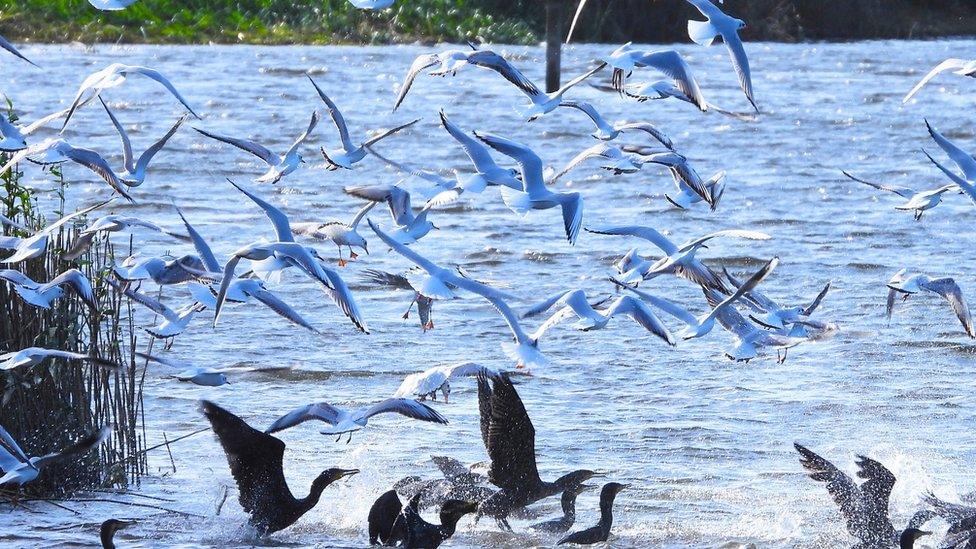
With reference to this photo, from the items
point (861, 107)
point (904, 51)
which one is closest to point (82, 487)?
point (861, 107)

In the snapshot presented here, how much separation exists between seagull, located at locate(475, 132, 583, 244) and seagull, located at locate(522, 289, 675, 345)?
31 centimetres

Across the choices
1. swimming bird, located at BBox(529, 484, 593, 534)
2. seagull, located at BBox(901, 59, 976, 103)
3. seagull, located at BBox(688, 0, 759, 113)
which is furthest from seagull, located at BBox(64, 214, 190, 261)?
seagull, located at BBox(901, 59, 976, 103)

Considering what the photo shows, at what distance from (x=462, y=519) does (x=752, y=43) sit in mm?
27635

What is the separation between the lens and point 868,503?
5992 mm

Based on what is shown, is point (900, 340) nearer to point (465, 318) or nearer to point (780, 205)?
point (465, 318)

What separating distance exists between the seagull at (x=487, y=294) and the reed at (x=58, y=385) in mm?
1263

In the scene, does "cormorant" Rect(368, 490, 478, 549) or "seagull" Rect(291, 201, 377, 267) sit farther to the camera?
"seagull" Rect(291, 201, 377, 267)

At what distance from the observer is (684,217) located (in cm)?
1461

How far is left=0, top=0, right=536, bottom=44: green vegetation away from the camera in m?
29.3

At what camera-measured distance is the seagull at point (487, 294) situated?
5.65m

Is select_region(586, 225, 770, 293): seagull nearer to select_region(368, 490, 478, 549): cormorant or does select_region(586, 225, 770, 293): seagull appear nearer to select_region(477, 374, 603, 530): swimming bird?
select_region(477, 374, 603, 530): swimming bird

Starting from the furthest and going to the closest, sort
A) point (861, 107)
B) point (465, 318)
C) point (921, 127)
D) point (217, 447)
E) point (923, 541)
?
point (861, 107)
point (921, 127)
point (465, 318)
point (217, 447)
point (923, 541)

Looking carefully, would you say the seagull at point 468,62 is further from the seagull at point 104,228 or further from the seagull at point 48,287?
the seagull at point 48,287

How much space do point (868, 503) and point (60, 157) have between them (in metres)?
3.43
